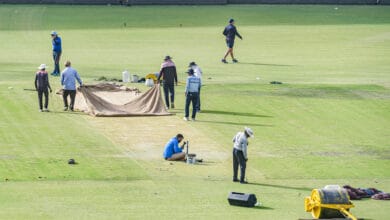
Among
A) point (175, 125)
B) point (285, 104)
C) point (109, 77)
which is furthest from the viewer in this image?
point (109, 77)

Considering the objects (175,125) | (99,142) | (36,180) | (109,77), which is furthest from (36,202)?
(109,77)

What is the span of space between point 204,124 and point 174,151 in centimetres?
702

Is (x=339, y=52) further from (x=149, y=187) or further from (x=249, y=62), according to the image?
(x=149, y=187)

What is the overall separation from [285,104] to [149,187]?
17.3 m

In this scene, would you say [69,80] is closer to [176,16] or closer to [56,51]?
[56,51]

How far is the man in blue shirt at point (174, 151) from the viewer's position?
1604 inches

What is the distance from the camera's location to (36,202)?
3397cm

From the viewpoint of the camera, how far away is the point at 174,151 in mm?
40938

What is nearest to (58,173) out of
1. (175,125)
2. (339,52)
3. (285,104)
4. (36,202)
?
(36,202)

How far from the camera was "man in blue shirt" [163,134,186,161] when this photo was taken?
134ft

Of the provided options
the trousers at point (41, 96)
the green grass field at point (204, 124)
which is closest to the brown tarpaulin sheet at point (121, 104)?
the green grass field at point (204, 124)

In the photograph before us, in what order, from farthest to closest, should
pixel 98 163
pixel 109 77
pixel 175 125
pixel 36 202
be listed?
pixel 109 77, pixel 175 125, pixel 98 163, pixel 36 202

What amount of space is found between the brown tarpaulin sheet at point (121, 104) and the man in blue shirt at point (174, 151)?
832cm

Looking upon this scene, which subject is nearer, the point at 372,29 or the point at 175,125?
the point at 175,125
